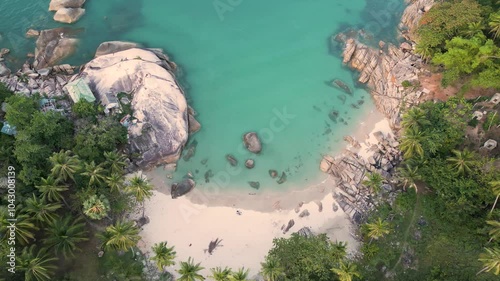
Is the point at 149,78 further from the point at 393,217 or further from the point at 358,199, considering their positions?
the point at 393,217

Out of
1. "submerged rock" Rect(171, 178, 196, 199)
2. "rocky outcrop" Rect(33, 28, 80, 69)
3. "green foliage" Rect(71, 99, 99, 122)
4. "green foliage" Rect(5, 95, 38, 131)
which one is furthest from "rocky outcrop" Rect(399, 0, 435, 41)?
"green foliage" Rect(5, 95, 38, 131)

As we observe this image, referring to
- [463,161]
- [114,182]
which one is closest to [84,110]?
[114,182]

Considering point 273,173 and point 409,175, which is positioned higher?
point 409,175

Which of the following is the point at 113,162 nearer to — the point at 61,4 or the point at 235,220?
the point at 235,220

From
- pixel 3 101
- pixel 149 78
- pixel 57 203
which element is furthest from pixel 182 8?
pixel 57 203

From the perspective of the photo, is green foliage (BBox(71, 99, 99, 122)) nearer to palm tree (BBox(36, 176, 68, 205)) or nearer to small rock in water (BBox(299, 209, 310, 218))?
palm tree (BBox(36, 176, 68, 205))

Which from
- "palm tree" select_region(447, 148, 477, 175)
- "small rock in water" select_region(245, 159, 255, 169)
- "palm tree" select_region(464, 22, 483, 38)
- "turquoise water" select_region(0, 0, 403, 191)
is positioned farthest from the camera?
"turquoise water" select_region(0, 0, 403, 191)
